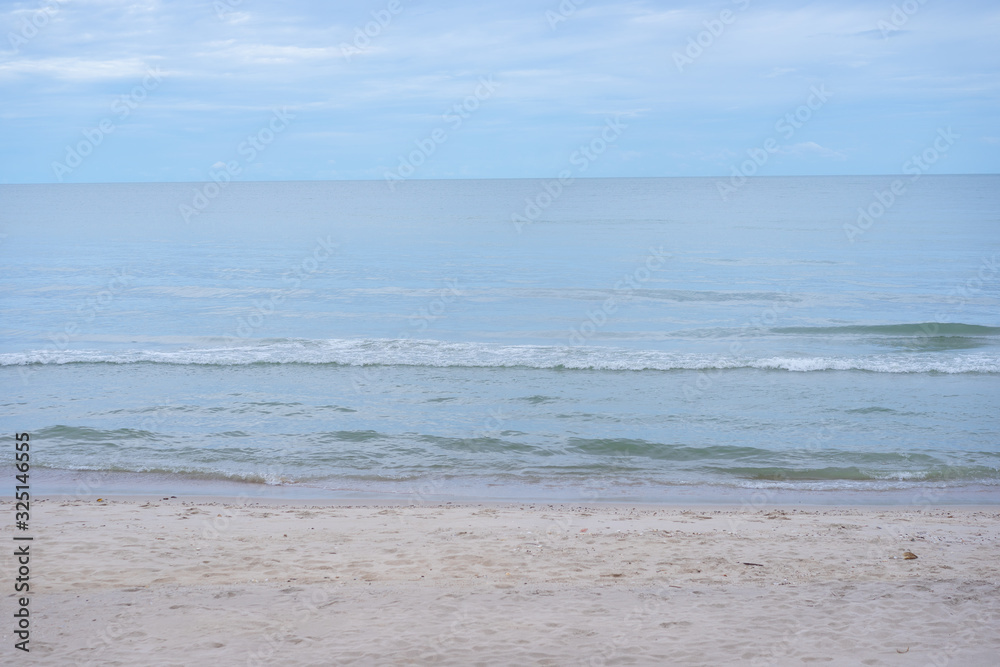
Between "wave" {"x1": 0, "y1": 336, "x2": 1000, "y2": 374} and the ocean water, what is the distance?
112 millimetres

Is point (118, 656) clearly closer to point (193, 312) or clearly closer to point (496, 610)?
point (496, 610)

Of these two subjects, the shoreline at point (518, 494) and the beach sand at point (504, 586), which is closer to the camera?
the beach sand at point (504, 586)

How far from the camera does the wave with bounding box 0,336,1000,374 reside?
62.5 feet

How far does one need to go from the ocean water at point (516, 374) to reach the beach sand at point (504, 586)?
2.09 metres

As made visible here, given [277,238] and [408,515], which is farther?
[277,238]

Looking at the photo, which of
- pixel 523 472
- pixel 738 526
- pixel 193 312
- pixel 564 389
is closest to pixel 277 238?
pixel 193 312

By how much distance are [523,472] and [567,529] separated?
3280mm

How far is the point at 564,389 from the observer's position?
56.4ft

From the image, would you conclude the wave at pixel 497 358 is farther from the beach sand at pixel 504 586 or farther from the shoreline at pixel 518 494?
the beach sand at pixel 504 586

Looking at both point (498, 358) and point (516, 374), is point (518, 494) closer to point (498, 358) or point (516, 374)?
point (516, 374)

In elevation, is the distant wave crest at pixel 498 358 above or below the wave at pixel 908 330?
above

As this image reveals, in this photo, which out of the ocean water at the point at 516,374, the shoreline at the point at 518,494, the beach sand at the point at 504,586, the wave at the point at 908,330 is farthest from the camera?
the wave at the point at 908,330

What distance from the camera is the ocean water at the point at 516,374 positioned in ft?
40.3

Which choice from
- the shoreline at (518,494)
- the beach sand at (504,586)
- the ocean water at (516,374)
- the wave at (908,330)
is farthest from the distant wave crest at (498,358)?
the beach sand at (504,586)
